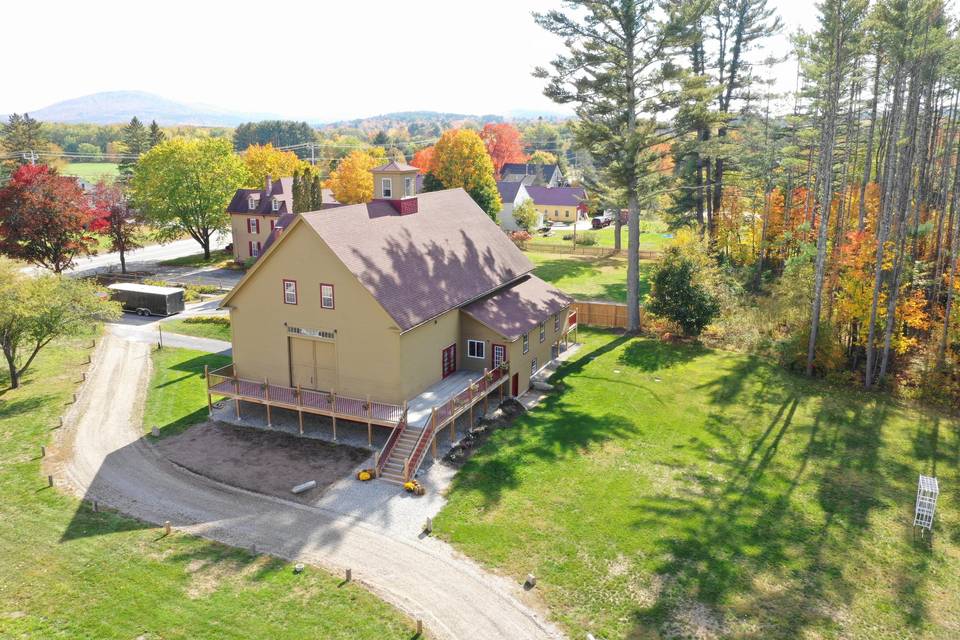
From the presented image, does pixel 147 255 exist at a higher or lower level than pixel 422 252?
lower

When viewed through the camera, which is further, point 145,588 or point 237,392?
point 237,392

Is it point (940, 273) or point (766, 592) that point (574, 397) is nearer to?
point (766, 592)

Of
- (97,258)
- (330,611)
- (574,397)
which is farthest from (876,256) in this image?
(97,258)

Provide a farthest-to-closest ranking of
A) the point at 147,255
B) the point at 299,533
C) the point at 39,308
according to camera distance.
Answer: the point at 147,255
the point at 39,308
the point at 299,533

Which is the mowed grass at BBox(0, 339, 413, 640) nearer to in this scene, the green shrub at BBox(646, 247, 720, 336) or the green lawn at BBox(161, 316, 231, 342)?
the green lawn at BBox(161, 316, 231, 342)

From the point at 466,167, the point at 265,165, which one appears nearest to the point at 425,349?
the point at 466,167

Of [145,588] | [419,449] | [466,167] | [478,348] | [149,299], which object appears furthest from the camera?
[466,167]

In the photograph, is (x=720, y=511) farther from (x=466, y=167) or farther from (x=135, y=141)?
(x=135, y=141)

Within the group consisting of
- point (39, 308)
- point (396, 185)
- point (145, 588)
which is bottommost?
point (145, 588)

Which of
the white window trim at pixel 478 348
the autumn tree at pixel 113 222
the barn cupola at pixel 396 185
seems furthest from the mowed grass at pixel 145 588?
the autumn tree at pixel 113 222
